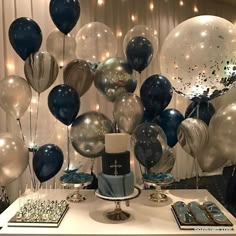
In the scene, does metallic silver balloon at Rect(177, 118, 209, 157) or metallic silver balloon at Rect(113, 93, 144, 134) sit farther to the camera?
metallic silver balloon at Rect(113, 93, 144, 134)

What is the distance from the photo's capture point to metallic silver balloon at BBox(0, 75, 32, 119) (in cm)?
217

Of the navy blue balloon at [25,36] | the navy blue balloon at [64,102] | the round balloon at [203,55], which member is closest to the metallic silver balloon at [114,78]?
Result: the navy blue balloon at [64,102]

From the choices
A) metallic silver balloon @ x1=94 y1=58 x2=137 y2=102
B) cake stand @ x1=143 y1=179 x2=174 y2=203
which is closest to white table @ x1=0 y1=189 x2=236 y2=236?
cake stand @ x1=143 y1=179 x2=174 y2=203

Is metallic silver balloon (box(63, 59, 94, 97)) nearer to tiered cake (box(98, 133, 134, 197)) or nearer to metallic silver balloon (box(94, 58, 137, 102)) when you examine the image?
metallic silver balloon (box(94, 58, 137, 102))

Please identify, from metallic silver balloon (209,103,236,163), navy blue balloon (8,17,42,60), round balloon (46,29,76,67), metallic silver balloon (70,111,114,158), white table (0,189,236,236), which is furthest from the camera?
round balloon (46,29,76,67)

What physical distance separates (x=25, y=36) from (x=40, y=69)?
0.24 metres

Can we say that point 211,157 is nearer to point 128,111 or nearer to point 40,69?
point 128,111

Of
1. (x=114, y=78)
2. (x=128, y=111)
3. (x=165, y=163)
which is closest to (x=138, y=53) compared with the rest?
(x=114, y=78)

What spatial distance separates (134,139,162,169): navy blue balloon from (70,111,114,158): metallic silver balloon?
0.82 ft

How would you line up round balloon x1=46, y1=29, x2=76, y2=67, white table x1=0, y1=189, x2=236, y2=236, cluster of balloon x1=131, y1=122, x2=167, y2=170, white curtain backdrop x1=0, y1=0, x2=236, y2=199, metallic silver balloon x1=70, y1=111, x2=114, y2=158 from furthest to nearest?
white curtain backdrop x1=0, y1=0, x2=236, y2=199, round balloon x1=46, y1=29, x2=76, y2=67, metallic silver balloon x1=70, y1=111, x2=114, y2=158, cluster of balloon x1=131, y1=122, x2=167, y2=170, white table x1=0, y1=189, x2=236, y2=236

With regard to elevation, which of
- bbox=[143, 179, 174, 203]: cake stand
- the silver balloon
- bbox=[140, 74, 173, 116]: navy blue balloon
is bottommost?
bbox=[143, 179, 174, 203]: cake stand

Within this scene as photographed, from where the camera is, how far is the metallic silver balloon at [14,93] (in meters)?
2.17

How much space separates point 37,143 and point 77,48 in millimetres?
872

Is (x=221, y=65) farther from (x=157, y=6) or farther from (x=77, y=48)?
(x=157, y=6)
